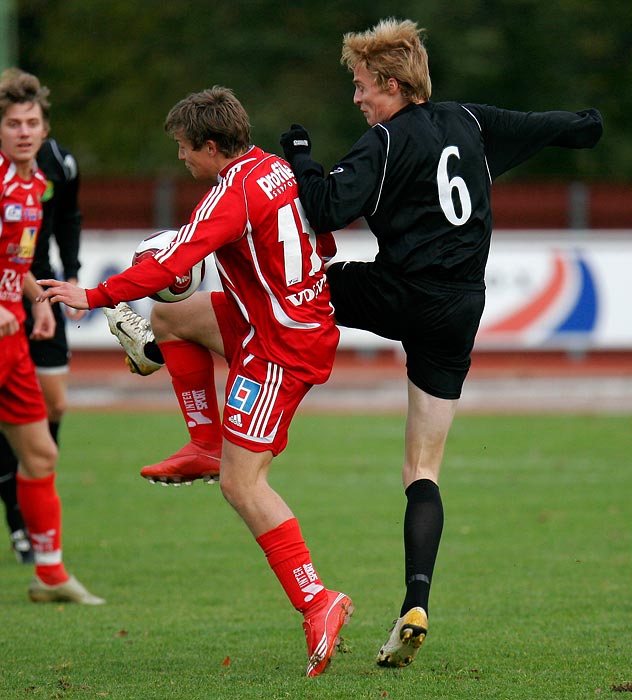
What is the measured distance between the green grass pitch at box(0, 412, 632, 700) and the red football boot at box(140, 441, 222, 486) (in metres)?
0.75

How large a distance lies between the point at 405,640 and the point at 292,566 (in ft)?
1.78

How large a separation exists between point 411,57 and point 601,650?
2.54 m

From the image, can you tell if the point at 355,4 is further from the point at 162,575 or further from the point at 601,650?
the point at 601,650

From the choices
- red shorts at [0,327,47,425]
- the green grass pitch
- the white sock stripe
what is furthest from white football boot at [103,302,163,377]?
the white sock stripe

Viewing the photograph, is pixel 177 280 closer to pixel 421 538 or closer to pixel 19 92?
pixel 421 538

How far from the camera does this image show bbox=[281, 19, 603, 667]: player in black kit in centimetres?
480

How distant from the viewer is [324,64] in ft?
84.4

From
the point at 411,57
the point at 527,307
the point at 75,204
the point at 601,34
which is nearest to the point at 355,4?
the point at 601,34

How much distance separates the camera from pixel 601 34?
2525 centimetres

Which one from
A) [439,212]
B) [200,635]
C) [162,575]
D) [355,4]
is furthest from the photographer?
[355,4]

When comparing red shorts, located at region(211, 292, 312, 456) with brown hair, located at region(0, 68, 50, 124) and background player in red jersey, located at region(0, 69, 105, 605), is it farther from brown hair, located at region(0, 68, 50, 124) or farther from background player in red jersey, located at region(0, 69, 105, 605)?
brown hair, located at region(0, 68, 50, 124)

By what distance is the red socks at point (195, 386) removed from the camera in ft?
17.7

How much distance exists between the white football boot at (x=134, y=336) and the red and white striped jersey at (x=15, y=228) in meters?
1.12

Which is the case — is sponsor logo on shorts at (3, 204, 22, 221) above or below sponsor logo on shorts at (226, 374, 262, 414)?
above
